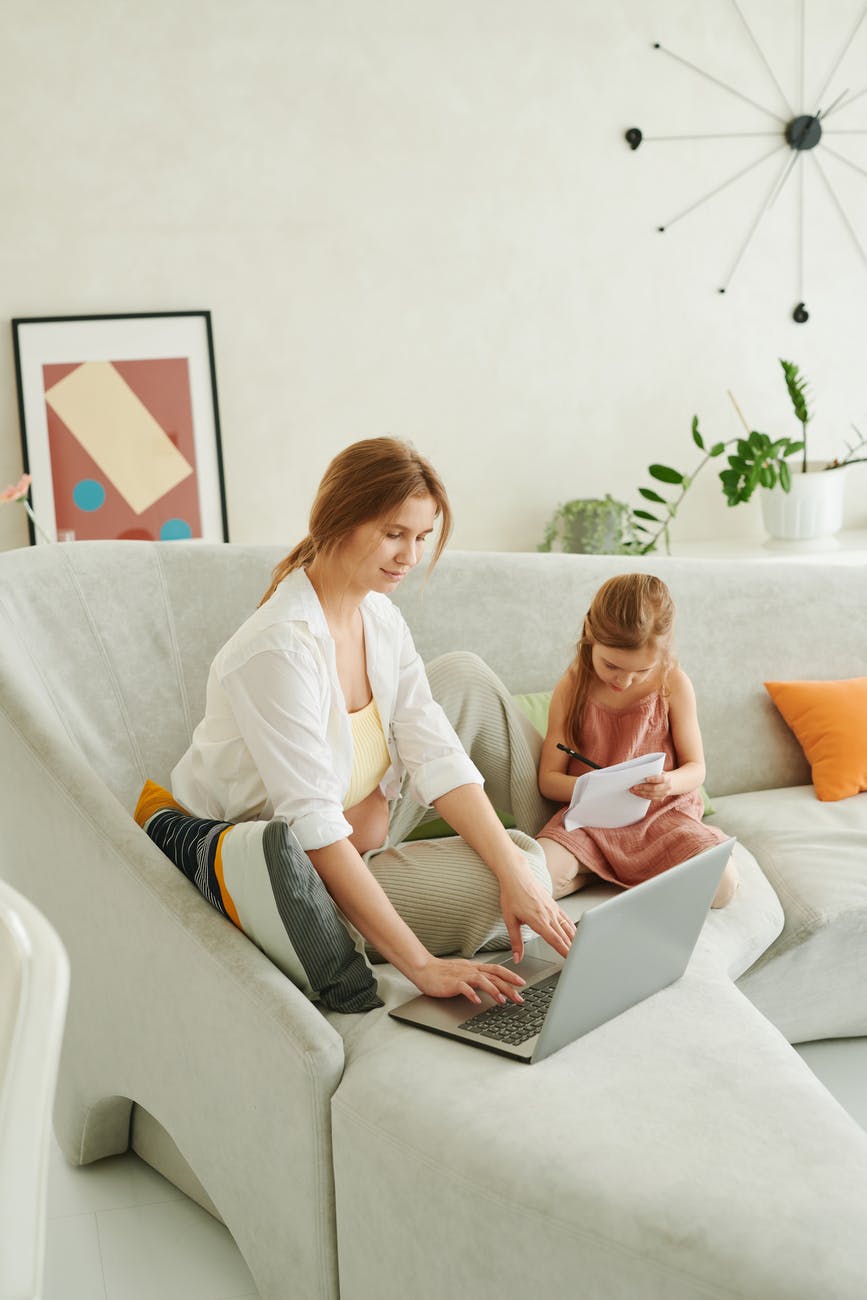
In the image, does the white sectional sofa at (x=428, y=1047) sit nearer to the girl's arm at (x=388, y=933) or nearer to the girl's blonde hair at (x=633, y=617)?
the girl's arm at (x=388, y=933)

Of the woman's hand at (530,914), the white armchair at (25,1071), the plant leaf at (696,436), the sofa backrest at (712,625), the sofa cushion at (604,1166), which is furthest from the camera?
the plant leaf at (696,436)

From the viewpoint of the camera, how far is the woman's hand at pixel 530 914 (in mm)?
1703

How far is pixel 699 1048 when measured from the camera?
149 cm

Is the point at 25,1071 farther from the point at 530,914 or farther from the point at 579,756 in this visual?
the point at 579,756

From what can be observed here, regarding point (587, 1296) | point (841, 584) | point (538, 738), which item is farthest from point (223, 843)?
point (841, 584)

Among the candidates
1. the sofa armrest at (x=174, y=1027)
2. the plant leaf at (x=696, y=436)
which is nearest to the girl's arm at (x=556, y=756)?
the sofa armrest at (x=174, y=1027)

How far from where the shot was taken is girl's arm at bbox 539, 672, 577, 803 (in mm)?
2193

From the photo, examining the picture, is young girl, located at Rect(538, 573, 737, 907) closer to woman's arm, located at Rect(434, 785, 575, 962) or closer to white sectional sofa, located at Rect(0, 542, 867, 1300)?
white sectional sofa, located at Rect(0, 542, 867, 1300)

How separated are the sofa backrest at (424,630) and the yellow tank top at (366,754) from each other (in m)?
0.23

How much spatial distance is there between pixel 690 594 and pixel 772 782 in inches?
16.9

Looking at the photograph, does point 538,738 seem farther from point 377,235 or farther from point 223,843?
point 377,235

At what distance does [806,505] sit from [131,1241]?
113 inches

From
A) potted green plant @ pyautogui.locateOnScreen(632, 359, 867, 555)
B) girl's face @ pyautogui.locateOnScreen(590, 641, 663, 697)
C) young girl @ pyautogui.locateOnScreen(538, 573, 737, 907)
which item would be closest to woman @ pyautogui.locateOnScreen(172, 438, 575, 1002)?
young girl @ pyautogui.locateOnScreen(538, 573, 737, 907)

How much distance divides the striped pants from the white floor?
0.46m
